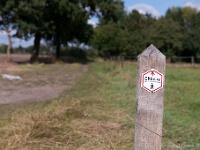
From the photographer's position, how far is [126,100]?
10789mm

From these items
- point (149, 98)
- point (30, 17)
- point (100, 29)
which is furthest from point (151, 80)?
point (100, 29)

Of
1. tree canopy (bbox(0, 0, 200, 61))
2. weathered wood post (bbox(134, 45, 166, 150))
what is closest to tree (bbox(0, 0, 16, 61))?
tree canopy (bbox(0, 0, 200, 61))

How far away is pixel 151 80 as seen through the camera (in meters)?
3.39

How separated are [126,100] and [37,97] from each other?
3.36 m

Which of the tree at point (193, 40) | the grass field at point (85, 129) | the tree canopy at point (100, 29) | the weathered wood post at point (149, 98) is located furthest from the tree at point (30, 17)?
the tree at point (193, 40)

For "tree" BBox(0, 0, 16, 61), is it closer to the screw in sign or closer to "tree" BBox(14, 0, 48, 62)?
"tree" BBox(14, 0, 48, 62)

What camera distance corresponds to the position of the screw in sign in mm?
3383

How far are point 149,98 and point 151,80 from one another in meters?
0.17

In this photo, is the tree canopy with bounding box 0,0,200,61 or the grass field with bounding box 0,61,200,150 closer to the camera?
the grass field with bounding box 0,61,200,150

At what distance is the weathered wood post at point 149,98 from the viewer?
11.1ft


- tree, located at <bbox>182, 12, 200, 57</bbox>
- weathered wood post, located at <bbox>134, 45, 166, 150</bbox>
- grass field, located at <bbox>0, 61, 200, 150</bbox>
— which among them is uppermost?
tree, located at <bbox>182, 12, 200, 57</bbox>

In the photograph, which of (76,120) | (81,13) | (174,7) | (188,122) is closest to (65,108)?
(76,120)

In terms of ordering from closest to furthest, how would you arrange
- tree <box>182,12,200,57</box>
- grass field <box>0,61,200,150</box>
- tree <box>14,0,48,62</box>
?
grass field <box>0,61,200,150</box> < tree <box>14,0,48,62</box> < tree <box>182,12,200,57</box>

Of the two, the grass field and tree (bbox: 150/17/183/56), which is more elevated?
tree (bbox: 150/17/183/56)
